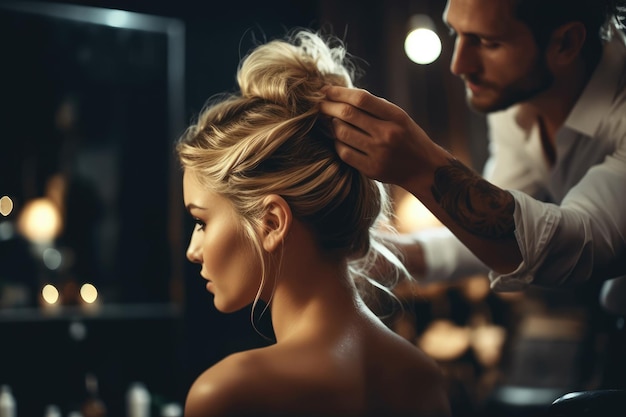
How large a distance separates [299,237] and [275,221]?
0.06 meters

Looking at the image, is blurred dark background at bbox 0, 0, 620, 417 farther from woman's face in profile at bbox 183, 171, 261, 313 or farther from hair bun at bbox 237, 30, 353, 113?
woman's face in profile at bbox 183, 171, 261, 313

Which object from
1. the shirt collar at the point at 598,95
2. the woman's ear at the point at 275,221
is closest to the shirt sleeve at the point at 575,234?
the shirt collar at the point at 598,95

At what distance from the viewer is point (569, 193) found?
1.51 m

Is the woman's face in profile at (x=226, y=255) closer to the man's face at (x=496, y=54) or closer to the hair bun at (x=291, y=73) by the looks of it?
the hair bun at (x=291, y=73)

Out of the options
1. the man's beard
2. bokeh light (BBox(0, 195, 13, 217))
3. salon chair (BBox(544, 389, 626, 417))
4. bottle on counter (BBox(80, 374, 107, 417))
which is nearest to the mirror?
bokeh light (BBox(0, 195, 13, 217))

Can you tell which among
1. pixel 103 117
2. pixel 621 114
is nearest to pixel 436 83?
pixel 103 117

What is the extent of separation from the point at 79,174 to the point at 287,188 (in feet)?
6.55

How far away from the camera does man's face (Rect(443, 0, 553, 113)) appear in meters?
1.50

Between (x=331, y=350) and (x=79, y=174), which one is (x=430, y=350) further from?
(x=331, y=350)

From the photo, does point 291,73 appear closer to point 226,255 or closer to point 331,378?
point 226,255

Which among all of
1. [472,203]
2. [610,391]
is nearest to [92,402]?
[472,203]

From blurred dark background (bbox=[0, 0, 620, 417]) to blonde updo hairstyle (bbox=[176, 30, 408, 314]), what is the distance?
1460 millimetres

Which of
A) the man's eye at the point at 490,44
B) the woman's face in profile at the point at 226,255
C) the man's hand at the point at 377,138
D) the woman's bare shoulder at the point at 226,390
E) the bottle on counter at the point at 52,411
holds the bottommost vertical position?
the bottle on counter at the point at 52,411

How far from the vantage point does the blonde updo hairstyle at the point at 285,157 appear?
1.30 meters
